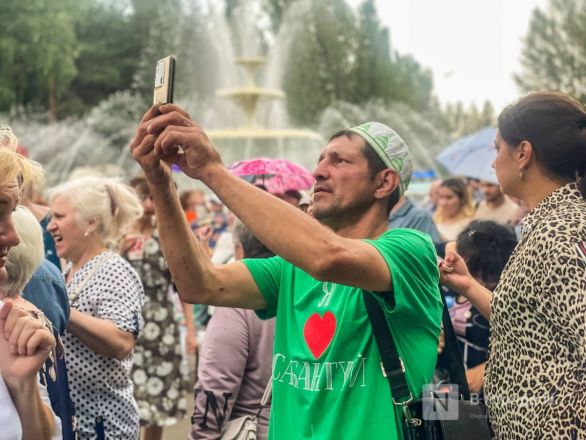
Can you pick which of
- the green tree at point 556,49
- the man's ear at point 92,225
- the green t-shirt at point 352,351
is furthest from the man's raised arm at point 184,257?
the green tree at point 556,49

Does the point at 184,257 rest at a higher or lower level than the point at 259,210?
lower

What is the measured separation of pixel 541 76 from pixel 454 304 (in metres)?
49.9

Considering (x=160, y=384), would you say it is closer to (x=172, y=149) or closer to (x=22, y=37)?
(x=172, y=149)

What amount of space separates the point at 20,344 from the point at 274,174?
290cm

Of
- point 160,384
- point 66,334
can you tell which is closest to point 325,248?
point 66,334

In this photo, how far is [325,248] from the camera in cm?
266

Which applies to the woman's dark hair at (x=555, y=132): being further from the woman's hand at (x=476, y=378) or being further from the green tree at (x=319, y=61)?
the green tree at (x=319, y=61)

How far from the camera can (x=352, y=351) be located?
2969 mm

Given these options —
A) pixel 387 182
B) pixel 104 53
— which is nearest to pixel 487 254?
pixel 387 182

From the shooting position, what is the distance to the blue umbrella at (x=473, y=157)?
994cm

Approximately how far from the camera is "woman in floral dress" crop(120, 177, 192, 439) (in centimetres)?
689

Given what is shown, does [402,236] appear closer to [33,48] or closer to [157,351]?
[157,351]

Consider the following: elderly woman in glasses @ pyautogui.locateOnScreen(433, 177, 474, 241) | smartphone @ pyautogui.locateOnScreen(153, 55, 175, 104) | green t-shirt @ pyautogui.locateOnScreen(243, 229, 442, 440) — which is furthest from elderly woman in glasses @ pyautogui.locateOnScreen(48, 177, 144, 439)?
elderly woman in glasses @ pyautogui.locateOnScreen(433, 177, 474, 241)

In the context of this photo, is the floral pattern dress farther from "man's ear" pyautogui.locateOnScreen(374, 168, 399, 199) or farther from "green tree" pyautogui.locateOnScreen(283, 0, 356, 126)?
"green tree" pyautogui.locateOnScreen(283, 0, 356, 126)
